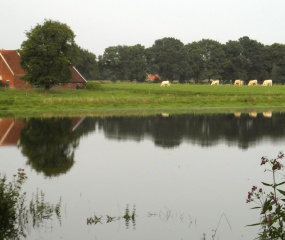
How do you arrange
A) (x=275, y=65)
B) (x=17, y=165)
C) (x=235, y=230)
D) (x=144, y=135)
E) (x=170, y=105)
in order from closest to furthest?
(x=235, y=230) < (x=17, y=165) < (x=144, y=135) < (x=170, y=105) < (x=275, y=65)

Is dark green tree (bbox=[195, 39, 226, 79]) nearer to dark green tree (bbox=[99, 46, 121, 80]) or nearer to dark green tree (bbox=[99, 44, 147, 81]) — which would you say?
dark green tree (bbox=[99, 44, 147, 81])

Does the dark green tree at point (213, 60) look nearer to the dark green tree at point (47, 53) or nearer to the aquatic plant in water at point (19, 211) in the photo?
the dark green tree at point (47, 53)

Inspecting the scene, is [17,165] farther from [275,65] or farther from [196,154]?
[275,65]

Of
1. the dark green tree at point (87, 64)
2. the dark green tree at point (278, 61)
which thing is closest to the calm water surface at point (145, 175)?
the dark green tree at point (278, 61)

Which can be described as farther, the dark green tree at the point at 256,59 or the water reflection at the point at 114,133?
the dark green tree at the point at 256,59

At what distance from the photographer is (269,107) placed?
66.6 m

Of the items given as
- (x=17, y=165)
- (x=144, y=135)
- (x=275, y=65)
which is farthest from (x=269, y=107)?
(x=275, y=65)

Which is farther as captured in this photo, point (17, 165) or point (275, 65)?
point (275, 65)

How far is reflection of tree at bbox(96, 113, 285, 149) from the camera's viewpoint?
1214 inches

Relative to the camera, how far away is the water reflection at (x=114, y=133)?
2453 cm

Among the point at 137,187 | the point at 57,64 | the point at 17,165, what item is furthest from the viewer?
the point at 57,64

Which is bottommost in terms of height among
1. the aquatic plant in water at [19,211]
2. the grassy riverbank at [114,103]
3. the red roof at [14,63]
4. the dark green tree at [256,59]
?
the aquatic plant in water at [19,211]

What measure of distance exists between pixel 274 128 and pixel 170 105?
1086 inches

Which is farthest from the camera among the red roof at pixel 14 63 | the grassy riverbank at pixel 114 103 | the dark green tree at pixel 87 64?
the dark green tree at pixel 87 64
